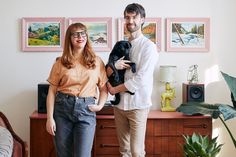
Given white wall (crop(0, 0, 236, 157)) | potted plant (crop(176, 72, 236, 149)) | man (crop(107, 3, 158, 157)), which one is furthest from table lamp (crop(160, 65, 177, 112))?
man (crop(107, 3, 158, 157))

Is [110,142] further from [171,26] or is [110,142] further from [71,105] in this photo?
[171,26]

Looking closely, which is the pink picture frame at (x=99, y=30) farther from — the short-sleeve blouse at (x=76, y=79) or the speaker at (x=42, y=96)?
the short-sleeve blouse at (x=76, y=79)

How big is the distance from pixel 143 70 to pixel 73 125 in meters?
0.63

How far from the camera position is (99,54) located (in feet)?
11.5

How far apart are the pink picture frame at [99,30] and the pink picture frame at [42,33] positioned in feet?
0.55

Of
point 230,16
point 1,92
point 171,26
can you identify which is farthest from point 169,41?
point 1,92

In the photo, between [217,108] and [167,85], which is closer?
[217,108]

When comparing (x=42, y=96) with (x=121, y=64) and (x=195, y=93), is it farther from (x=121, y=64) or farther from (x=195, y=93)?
(x=195, y=93)

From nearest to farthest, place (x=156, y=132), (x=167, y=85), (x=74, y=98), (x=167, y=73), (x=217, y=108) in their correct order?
(x=74, y=98) → (x=217, y=108) → (x=156, y=132) → (x=167, y=73) → (x=167, y=85)

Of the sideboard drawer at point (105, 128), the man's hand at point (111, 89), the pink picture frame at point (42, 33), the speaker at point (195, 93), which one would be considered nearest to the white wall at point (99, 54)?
the pink picture frame at point (42, 33)

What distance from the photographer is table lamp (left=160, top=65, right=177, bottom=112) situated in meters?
3.37

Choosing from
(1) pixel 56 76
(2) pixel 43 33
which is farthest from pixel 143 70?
(2) pixel 43 33

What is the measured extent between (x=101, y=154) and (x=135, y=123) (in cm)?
83

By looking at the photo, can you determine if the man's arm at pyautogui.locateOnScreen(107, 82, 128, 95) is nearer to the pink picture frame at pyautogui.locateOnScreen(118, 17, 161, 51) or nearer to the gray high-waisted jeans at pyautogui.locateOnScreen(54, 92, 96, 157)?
the gray high-waisted jeans at pyautogui.locateOnScreen(54, 92, 96, 157)
